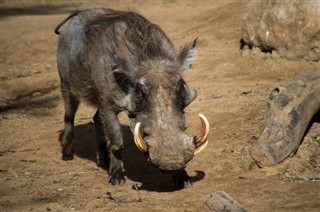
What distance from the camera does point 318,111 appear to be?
557 centimetres

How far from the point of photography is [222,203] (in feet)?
14.0

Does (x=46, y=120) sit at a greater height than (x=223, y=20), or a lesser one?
lesser

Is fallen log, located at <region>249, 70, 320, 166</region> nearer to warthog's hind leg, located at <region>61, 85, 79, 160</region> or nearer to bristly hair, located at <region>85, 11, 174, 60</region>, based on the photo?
bristly hair, located at <region>85, 11, 174, 60</region>

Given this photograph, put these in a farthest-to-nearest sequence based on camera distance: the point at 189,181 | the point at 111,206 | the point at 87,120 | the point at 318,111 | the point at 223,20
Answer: the point at 223,20 < the point at 87,120 < the point at 318,111 < the point at 189,181 < the point at 111,206

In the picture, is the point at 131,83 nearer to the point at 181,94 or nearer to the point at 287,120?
the point at 181,94

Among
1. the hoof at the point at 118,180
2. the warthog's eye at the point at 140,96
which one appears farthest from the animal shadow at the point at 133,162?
the warthog's eye at the point at 140,96

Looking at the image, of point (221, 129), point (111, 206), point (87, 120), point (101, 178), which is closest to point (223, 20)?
point (87, 120)

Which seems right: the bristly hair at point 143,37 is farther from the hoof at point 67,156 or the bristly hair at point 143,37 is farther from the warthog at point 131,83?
the hoof at point 67,156

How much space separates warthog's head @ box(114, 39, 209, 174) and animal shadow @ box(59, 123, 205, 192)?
0.57 m

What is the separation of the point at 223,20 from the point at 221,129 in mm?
4413

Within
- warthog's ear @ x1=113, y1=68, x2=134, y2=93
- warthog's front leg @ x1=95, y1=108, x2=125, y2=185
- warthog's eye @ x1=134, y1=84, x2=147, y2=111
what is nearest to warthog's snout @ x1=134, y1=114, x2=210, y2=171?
warthog's eye @ x1=134, y1=84, x2=147, y2=111

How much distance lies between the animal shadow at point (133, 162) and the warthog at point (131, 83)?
0.20m

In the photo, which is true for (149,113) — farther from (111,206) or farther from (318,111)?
(318,111)

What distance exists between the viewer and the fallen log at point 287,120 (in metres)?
5.14
